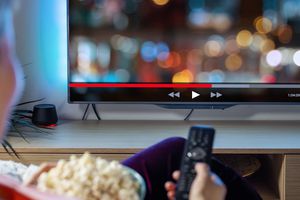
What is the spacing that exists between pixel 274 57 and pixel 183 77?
0.41 metres

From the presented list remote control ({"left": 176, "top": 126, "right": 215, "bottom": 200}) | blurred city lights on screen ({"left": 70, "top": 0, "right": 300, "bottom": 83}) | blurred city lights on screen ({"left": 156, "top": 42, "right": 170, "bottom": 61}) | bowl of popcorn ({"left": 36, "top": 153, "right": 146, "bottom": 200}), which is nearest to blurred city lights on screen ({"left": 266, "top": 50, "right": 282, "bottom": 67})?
blurred city lights on screen ({"left": 70, "top": 0, "right": 300, "bottom": 83})

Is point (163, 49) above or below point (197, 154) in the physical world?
above

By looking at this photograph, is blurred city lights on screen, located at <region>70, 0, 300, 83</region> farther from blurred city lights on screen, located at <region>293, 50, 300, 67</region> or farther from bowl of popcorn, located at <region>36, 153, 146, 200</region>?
bowl of popcorn, located at <region>36, 153, 146, 200</region>

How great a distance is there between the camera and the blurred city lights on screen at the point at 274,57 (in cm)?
221

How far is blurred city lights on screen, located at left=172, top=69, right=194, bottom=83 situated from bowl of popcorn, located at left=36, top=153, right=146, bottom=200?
136cm

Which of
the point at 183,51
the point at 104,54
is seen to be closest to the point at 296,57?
the point at 183,51

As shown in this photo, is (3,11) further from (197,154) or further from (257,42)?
(257,42)

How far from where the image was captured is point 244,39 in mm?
2191

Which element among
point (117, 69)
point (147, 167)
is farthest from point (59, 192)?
point (117, 69)

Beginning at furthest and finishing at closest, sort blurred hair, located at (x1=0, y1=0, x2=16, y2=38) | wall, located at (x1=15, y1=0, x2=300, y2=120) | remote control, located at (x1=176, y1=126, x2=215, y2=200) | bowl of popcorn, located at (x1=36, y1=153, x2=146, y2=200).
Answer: wall, located at (x1=15, y1=0, x2=300, y2=120) < remote control, located at (x1=176, y1=126, x2=215, y2=200) < bowl of popcorn, located at (x1=36, y1=153, x2=146, y2=200) < blurred hair, located at (x1=0, y1=0, x2=16, y2=38)

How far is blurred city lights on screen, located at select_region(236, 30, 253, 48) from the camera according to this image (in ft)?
7.17

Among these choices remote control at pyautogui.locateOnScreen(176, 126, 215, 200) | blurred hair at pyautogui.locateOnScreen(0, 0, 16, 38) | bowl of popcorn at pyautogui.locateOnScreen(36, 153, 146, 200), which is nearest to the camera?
blurred hair at pyautogui.locateOnScreen(0, 0, 16, 38)

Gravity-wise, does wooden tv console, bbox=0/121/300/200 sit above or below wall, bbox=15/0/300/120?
below

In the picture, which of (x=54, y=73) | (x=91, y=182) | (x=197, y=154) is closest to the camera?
(x=91, y=182)
